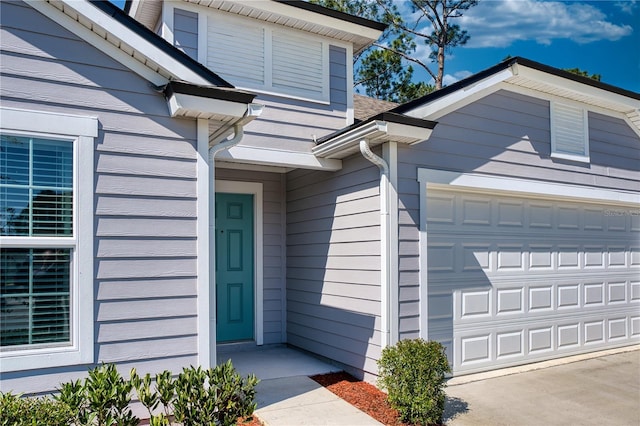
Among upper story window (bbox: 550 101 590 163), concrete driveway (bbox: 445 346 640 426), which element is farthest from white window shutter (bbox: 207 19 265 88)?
concrete driveway (bbox: 445 346 640 426)

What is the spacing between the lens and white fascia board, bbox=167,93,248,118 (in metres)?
4.12

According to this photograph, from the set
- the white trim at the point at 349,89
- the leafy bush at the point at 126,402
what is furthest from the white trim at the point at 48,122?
the white trim at the point at 349,89

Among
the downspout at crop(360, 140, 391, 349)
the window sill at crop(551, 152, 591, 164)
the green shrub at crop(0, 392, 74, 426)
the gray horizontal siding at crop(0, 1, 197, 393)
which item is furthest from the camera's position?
the window sill at crop(551, 152, 591, 164)

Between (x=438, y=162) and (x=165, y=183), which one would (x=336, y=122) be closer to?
(x=438, y=162)

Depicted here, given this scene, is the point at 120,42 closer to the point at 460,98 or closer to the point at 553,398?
the point at 460,98

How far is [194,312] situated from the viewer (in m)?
4.26

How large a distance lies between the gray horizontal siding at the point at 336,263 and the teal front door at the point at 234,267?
2.08 ft

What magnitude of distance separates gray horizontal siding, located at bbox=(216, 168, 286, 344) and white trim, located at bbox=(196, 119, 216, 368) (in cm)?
301

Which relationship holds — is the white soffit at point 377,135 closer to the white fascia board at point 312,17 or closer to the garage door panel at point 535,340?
the white fascia board at point 312,17

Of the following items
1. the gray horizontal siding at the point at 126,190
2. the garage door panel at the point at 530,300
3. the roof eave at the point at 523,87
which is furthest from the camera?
the garage door panel at the point at 530,300

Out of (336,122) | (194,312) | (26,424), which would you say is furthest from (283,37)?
(26,424)

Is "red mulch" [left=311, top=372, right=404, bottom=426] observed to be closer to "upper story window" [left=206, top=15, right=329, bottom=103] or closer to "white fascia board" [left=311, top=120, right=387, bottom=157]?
"white fascia board" [left=311, top=120, right=387, bottom=157]

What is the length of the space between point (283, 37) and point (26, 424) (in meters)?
5.33

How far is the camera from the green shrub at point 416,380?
4516mm
